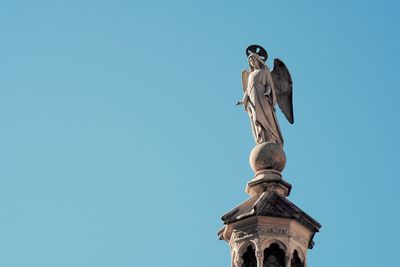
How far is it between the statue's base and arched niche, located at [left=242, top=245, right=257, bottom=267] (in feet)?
4.51

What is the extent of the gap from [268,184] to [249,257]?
163 cm

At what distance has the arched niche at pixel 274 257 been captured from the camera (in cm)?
2925

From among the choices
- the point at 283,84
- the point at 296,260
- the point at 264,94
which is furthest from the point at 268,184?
the point at 283,84

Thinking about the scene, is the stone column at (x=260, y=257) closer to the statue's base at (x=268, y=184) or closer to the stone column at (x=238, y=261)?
the stone column at (x=238, y=261)

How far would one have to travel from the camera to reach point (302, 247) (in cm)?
2961

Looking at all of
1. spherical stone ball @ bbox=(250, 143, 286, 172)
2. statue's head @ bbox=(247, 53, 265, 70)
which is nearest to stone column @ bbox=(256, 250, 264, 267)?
spherical stone ball @ bbox=(250, 143, 286, 172)

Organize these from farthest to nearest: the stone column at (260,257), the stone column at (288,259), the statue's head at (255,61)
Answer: the statue's head at (255,61) → the stone column at (288,259) → the stone column at (260,257)

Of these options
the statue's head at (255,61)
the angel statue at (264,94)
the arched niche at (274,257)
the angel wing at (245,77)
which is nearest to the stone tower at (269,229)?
the arched niche at (274,257)

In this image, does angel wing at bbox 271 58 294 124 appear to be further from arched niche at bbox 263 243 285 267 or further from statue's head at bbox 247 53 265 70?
arched niche at bbox 263 243 285 267

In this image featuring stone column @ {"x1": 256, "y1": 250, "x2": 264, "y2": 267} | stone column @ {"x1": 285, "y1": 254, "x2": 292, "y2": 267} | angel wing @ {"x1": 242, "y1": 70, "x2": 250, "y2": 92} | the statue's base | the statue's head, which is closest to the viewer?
stone column @ {"x1": 256, "y1": 250, "x2": 264, "y2": 267}

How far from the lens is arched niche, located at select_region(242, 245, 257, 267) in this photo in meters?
29.3

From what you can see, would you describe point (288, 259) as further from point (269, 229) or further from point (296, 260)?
point (269, 229)

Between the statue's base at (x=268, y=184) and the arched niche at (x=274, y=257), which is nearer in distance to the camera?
the arched niche at (x=274, y=257)

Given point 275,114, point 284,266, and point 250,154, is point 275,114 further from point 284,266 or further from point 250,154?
point 284,266
